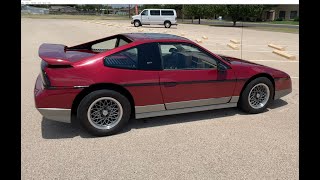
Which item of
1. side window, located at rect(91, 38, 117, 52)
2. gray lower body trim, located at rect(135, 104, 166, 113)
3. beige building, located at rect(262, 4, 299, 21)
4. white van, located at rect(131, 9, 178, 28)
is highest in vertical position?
beige building, located at rect(262, 4, 299, 21)

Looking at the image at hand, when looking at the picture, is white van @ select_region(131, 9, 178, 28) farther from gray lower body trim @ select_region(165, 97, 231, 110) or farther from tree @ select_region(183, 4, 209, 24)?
gray lower body trim @ select_region(165, 97, 231, 110)

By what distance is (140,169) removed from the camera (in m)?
2.98

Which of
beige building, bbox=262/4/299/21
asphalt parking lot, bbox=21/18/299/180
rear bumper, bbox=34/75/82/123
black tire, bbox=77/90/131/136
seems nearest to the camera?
asphalt parking lot, bbox=21/18/299/180

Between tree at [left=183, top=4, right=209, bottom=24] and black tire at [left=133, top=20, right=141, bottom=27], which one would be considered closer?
black tire at [left=133, top=20, right=141, bottom=27]

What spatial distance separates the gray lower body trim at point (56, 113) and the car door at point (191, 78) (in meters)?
1.40

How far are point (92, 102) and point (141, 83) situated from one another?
0.74 meters

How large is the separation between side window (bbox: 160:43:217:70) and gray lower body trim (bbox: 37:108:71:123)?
65.6 inches

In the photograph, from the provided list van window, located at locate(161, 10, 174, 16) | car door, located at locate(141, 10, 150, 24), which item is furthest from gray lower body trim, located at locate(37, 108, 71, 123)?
van window, located at locate(161, 10, 174, 16)

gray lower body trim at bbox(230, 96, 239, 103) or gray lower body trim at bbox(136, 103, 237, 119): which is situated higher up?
gray lower body trim at bbox(230, 96, 239, 103)

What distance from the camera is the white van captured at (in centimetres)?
3056

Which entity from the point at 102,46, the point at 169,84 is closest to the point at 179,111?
the point at 169,84

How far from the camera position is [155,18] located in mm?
30844

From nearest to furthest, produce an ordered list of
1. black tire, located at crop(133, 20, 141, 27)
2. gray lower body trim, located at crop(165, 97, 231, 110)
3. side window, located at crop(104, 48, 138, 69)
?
side window, located at crop(104, 48, 138, 69) < gray lower body trim, located at crop(165, 97, 231, 110) < black tire, located at crop(133, 20, 141, 27)
